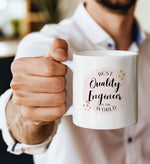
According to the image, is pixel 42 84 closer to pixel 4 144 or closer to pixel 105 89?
pixel 105 89

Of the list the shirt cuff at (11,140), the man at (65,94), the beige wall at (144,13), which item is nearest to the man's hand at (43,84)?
the man at (65,94)

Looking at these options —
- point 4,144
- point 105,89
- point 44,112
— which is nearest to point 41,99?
point 44,112

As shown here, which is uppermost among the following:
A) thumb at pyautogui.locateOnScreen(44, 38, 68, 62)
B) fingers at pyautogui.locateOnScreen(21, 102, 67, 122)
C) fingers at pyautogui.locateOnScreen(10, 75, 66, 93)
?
thumb at pyautogui.locateOnScreen(44, 38, 68, 62)

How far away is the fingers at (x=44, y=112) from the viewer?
65cm

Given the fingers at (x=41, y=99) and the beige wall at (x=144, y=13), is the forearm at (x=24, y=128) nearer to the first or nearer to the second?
the fingers at (x=41, y=99)

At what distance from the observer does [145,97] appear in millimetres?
1156

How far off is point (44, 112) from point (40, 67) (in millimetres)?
102

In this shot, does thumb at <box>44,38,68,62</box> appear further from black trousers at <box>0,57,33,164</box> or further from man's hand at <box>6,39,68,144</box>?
black trousers at <box>0,57,33,164</box>

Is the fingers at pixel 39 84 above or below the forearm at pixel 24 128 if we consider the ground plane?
above

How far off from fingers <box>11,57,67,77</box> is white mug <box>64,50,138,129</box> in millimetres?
34

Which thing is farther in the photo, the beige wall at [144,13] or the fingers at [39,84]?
the beige wall at [144,13]

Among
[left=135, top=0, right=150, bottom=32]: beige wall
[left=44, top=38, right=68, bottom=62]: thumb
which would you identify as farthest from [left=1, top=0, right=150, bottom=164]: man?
[left=135, top=0, right=150, bottom=32]: beige wall

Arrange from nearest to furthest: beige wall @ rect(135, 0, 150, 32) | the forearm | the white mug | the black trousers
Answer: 1. the white mug
2. the forearm
3. the black trousers
4. beige wall @ rect(135, 0, 150, 32)

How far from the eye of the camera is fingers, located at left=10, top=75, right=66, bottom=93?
637 millimetres
